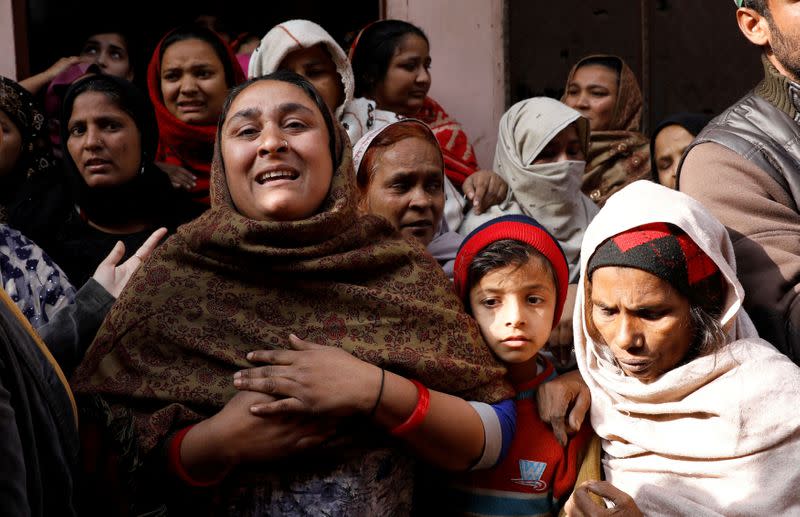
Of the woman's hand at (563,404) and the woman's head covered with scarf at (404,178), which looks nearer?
the woman's hand at (563,404)

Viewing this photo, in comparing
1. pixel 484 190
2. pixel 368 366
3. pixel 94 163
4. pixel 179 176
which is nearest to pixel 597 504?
pixel 368 366

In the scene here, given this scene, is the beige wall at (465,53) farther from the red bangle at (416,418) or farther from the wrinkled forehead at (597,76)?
the red bangle at (416,418)

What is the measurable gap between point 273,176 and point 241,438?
0.70 meters

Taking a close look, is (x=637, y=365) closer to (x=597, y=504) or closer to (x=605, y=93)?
(x=597, y=504)

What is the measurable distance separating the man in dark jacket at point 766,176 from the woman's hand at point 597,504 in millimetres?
684

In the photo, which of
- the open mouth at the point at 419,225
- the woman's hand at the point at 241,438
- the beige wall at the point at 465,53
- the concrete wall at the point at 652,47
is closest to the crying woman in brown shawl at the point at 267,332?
the woman's hand at the point at 241,438

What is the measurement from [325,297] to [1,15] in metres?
3.24

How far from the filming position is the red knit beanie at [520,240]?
2486 mm

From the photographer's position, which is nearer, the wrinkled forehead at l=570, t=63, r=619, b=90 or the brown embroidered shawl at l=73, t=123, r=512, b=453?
the brown embroidered shawl at l=73, t=123, r=512, b=453

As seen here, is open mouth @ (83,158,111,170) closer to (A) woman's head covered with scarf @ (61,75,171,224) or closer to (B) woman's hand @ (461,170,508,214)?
(A) woman's head covered with scarf @ (61,75,171,224)

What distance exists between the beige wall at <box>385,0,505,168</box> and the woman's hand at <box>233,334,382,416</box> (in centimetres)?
295

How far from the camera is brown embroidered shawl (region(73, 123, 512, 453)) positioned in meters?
2.15

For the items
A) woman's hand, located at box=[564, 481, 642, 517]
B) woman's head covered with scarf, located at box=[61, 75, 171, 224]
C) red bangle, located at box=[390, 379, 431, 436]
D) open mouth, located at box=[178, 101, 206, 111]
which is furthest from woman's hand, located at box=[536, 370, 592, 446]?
open mouth, located at box=[178, 101, 206, 111]

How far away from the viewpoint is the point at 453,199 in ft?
11.8
